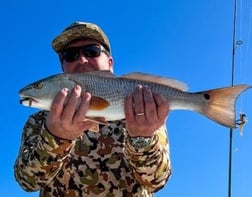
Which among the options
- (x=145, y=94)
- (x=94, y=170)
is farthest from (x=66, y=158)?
(x=145, y=94)

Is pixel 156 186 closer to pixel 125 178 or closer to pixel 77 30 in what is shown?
pixel 125 178

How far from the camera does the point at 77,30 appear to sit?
6.77m

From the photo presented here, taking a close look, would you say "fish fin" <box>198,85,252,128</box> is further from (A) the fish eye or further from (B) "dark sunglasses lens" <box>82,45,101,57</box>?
(B) "dark sunglasses lens" <box>82,45,101,57</box>

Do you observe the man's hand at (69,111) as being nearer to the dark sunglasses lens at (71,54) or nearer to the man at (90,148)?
the man at (90,148)

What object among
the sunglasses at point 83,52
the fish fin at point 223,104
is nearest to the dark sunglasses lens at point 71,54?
the sunglasses at point 83,52

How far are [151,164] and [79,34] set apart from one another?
187 centimetres

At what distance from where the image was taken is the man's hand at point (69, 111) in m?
5.29

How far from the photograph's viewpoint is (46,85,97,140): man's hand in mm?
5289

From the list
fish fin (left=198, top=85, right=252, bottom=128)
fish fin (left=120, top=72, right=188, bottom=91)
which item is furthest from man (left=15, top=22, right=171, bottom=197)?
fish fin (left=198, top=85, right=252, bottom=128)

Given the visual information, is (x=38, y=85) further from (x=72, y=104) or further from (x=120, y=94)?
(x=120, y=94)

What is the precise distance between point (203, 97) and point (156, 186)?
3.42ft

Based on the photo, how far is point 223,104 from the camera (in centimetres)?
542

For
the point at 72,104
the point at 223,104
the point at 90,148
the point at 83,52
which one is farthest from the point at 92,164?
the point at 223,104

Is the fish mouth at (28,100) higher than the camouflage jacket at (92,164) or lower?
higher
